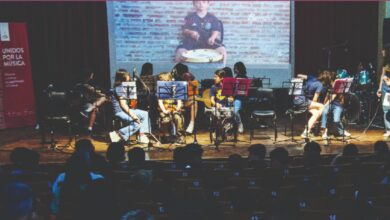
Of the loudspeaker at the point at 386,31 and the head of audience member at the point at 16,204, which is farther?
the loudspeaker at the point at 386,31

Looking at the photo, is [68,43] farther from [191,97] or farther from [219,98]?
[219,98]

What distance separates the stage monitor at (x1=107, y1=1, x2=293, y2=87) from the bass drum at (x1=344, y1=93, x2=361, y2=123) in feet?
5.11

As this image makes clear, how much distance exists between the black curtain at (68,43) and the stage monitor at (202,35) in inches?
15.4

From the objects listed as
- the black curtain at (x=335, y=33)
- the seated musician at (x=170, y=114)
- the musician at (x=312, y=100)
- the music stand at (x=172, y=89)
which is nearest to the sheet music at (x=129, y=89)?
the music stand at (x=172, y=89)

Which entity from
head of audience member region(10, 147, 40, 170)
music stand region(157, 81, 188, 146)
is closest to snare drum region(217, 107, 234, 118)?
music stand region(157, 81, 188, 146)

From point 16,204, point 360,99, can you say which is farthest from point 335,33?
point 16,204

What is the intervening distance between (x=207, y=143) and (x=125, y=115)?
4.53ft

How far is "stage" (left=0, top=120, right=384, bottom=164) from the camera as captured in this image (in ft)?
23.0

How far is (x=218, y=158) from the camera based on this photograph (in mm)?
6648

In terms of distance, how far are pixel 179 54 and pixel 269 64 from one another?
1.94m

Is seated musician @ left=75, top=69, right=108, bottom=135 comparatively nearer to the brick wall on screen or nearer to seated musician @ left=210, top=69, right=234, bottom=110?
seated musician @ left=210, top=69, right=234, bottom=110

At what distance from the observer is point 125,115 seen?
300 inches

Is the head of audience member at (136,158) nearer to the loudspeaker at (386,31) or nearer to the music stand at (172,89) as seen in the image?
the music stand at (172,89)

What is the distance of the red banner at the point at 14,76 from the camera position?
359 inches
